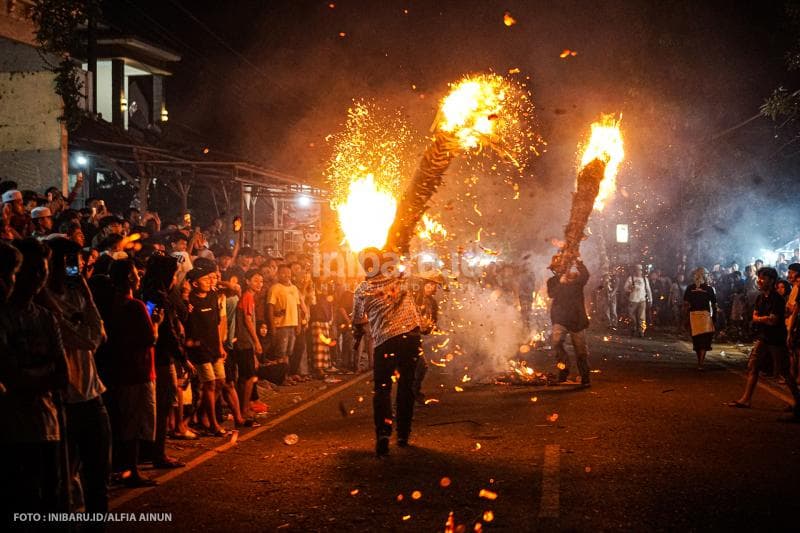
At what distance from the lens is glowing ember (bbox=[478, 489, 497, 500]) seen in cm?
605

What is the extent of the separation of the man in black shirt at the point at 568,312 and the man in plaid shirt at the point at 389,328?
4.60 m

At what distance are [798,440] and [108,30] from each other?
73.8 feet

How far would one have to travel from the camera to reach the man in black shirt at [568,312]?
491 inches

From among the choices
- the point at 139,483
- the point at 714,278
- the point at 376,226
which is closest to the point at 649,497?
the point at 139,483

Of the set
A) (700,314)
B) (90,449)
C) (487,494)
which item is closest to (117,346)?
(90,449)

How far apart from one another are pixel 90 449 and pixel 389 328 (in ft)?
12.7

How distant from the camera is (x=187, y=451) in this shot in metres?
8.15

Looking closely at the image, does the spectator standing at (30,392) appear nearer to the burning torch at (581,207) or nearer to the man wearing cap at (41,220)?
the man wearing cap at (41,220)

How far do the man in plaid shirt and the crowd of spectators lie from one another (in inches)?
73.3

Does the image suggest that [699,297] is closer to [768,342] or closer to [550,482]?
[768,342]

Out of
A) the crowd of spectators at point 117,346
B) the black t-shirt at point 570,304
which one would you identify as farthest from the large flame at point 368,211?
the black t-shirt at point 570,304

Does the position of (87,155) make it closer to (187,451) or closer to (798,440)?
(187,451)

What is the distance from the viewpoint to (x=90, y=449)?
5199 mm

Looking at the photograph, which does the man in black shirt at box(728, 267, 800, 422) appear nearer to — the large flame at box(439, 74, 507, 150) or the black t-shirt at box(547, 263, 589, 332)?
the black t-shirt at box(547, 263, 589, 332)
